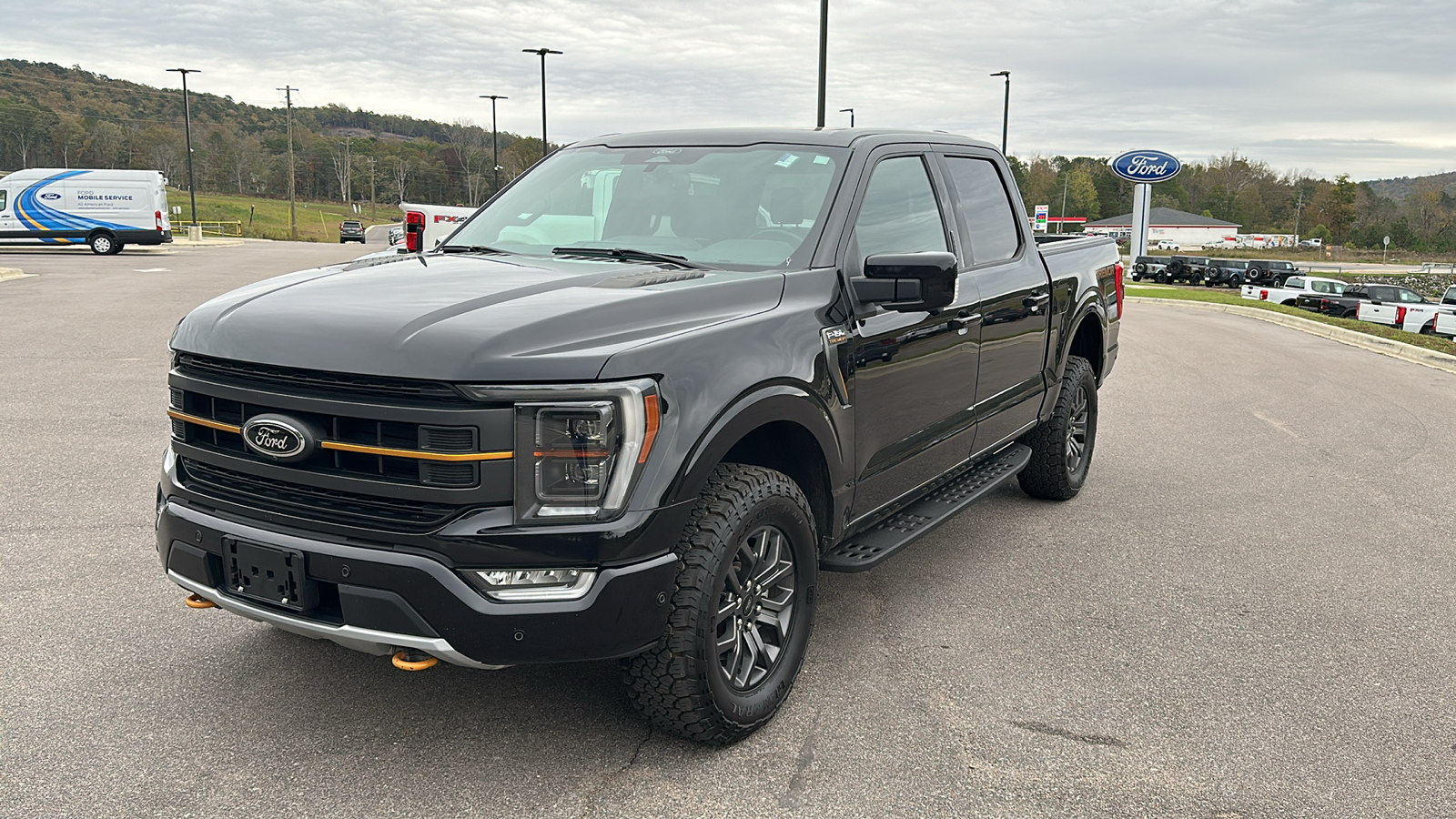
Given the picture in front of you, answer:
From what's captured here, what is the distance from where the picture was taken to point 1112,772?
326cm

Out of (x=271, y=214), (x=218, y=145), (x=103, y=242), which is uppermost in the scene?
(x=218, y=145)

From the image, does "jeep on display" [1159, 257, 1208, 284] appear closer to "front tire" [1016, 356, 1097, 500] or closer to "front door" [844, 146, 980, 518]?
"front tire" [1016, 356, 1097, 500]

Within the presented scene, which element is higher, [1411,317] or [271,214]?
[271,214]

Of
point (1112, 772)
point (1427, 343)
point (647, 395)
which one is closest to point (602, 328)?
point (647, 395)

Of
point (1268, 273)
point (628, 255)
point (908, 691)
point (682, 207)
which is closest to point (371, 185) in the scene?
point (1268, 273)

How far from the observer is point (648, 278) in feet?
11.6

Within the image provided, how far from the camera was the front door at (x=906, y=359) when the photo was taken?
397cm

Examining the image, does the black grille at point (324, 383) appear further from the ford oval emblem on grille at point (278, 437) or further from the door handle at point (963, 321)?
the door handle at point (963, 321)

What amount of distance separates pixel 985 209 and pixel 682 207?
5.91 ft

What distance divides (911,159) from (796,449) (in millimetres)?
1655

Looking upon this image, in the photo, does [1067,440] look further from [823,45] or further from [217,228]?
[217,228]

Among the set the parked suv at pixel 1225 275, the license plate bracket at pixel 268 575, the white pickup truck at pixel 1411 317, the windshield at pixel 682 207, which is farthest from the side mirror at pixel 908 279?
the parked suv at pixel 1225 275

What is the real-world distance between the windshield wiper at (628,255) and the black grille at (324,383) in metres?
1.32

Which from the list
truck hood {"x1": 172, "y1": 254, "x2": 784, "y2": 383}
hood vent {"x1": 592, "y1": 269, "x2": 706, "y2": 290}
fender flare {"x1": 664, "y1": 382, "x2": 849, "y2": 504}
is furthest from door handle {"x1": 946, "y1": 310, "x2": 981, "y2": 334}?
hood vent {"x1": 592, "y1": 269, "x2": 706, "y2": 290}
